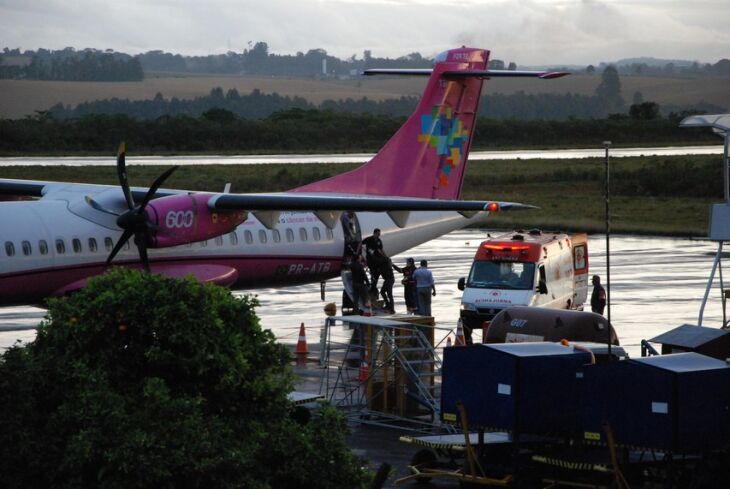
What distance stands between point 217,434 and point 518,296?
14.7 meters

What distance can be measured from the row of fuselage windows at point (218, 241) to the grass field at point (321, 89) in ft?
235

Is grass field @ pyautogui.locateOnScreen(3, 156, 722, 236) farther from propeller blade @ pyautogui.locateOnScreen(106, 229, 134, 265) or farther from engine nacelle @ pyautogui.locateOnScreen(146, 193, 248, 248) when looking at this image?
propeller blade @ pyautogui.locateOnScreen(106, 229, 134, 265)

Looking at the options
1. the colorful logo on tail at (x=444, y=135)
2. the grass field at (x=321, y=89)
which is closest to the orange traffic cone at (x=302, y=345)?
the colorful logo on tail at (x=444, y=135)

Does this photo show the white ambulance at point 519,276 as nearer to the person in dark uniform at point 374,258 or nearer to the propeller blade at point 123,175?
the person in dark uniform at point 374,258

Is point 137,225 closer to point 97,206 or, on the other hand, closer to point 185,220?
point 185,220

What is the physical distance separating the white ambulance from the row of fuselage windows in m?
3.59

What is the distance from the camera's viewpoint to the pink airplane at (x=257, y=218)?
2225cm

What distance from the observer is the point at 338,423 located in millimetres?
9797

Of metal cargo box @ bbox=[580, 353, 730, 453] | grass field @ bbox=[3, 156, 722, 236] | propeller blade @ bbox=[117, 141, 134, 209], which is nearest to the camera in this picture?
metal cargo box @ bbox=[580, 353, 730, 453]

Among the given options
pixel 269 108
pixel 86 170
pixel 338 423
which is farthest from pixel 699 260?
pixel 269 108

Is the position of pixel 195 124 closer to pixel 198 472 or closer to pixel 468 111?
pixel 468 111

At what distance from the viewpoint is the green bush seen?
8.88 metres


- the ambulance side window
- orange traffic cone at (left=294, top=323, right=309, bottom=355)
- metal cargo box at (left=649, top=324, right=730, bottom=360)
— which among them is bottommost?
orange traffic cone at (left=294, top=323, right=309, bottom=355)

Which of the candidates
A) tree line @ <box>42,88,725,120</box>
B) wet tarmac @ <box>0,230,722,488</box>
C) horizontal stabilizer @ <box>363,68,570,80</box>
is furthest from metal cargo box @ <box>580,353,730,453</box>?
tree line @ <box>42,88,725,120</box>
